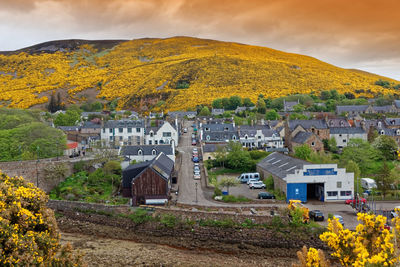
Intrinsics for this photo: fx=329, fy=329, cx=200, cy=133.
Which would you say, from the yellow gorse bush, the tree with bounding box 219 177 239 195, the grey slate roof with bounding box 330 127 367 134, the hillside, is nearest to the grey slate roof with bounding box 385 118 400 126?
the grey slate roof with bounding box 330 127 367 134

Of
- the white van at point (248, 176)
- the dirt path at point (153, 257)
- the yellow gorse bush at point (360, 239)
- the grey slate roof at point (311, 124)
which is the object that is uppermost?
the grey slate roof at point (311, 124)

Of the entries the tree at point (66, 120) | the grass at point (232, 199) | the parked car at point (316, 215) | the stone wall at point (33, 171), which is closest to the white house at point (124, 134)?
the stone wall at point (33, 171)

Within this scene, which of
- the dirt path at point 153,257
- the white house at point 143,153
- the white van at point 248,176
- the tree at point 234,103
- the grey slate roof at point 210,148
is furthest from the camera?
the tree at point 234,103

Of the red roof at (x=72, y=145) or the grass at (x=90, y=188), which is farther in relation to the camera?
the red roof at (x=72, y=145)

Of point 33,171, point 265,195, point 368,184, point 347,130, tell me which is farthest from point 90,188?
point 347,130

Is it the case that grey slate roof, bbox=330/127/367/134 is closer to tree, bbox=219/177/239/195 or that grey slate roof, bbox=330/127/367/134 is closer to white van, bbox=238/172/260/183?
white van, bbox=238/172/260/183

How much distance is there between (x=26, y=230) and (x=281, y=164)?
3305cm

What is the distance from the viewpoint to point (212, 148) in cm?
5578

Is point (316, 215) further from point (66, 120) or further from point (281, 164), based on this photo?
point (66, 120)

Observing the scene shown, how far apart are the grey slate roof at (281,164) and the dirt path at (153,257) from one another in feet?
44.0

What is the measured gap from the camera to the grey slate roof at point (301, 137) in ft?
189

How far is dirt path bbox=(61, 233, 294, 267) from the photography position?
25422 mm

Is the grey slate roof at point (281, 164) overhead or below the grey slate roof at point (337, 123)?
below

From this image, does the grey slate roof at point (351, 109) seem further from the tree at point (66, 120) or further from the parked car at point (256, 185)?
the tree at point (66, 120)
